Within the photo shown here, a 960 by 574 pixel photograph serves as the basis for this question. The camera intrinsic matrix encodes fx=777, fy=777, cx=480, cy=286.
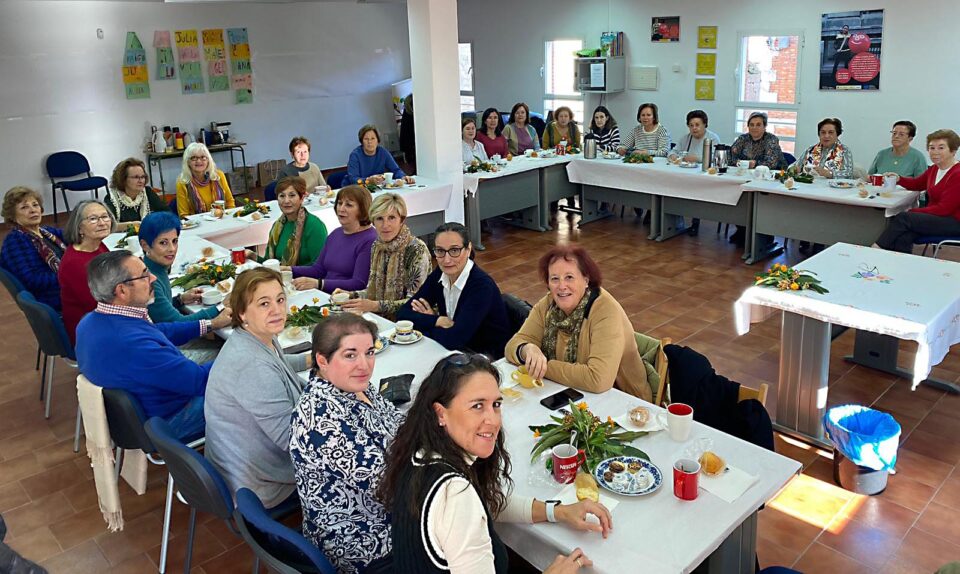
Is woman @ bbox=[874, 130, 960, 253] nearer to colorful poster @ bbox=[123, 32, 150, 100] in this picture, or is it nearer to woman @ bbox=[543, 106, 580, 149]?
woman @ bbox=[543, 106, 580, 149]

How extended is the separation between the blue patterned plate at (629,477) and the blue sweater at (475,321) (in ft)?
4.12

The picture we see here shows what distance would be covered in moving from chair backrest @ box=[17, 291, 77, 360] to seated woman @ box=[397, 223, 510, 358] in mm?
1809

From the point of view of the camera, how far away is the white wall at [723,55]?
820 cm

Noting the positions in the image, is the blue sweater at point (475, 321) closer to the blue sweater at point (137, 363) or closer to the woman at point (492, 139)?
the blue sweater at point (137, 363)

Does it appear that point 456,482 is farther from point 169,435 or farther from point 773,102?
point 773,102

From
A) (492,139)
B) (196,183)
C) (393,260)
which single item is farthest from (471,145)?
(393,260)

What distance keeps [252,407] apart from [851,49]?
8.39m

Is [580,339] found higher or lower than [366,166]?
lower

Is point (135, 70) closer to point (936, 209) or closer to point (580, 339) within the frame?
point (580, 339)

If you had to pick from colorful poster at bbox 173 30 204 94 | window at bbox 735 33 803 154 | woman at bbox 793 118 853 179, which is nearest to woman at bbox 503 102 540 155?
window at bbox 735 33 803 154

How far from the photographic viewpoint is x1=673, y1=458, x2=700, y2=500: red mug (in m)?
2.21

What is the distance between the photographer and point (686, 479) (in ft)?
7.25

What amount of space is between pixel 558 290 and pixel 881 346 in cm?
261

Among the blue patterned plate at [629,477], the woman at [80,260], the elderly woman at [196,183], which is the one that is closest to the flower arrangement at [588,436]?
the blue patterned plate at [629,477]
